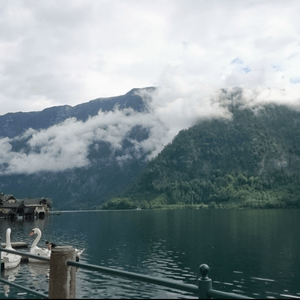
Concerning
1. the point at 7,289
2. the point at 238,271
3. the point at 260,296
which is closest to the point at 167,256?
the point at 238,271

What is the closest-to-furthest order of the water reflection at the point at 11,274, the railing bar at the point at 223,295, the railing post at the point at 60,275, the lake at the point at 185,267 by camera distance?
the railing bar at the point at 223,295 < the railing post at the point at 60,275 < the lake at the point at 185,267 < the water reflection at the point at 11,274

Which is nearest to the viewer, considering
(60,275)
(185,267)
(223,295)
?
(223,295)

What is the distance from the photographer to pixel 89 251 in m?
64.8

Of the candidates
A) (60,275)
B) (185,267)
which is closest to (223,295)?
(60,275)

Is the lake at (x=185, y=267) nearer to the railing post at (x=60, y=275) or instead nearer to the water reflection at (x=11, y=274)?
the water reflection at (x=11, y=274)

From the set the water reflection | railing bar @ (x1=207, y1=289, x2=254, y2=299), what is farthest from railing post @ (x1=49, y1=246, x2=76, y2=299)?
the water reflection

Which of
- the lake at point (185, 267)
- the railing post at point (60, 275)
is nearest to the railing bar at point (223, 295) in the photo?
the railing post at point (60, 275)

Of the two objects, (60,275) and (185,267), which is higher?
(60,275)

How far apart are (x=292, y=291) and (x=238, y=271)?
10721 millimetres

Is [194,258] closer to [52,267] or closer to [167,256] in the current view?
[167,256]

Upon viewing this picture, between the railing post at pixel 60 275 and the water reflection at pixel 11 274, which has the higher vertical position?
the railing post at pixel 60 275

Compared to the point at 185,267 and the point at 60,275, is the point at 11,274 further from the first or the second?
the point at 60,275

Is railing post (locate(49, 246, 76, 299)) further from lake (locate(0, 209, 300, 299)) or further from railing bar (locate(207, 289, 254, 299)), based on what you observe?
lake (locate(0, 209, 300, 299))

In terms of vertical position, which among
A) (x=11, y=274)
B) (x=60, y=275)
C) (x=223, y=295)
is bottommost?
(x=11, y=274)
